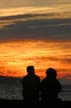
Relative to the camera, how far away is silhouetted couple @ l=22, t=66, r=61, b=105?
47.9ft

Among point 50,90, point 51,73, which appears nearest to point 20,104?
point 50,90

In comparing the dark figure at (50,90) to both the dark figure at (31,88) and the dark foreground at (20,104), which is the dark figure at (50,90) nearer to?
the dark foreground at (20,104)

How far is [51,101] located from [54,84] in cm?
47

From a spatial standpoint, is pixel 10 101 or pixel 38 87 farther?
pixel 10 101

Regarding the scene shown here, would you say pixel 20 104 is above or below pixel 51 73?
below

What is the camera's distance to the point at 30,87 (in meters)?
15.0

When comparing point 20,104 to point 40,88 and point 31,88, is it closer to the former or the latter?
point 31,88

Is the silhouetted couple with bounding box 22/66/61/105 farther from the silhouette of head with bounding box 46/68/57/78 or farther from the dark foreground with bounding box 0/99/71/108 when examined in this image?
the dark foreground with bounding box 0/99/71/108

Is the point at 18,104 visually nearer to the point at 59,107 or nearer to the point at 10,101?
the point at 10,101

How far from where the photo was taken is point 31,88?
592 inches

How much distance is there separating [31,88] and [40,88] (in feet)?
0.87

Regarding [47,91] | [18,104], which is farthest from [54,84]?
[18,104]

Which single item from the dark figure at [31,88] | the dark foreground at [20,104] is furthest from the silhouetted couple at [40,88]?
the dark foreground at [20,104]

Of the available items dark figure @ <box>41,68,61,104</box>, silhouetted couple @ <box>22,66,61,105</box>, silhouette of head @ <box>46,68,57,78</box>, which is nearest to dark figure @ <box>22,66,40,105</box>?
silhouetted couple @ <box>22,66,61,105</box>
